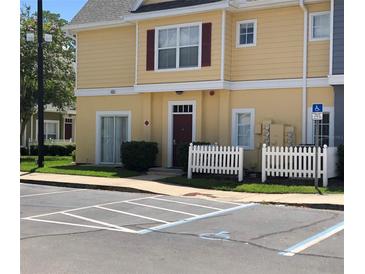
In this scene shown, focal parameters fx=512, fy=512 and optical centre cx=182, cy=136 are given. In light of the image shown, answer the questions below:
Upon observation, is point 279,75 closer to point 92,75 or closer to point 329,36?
point 329,36

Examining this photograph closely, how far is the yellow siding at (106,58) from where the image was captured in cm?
2153

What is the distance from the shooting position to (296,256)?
7.27 meters

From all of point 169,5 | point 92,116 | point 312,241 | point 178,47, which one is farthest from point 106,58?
point 312,241

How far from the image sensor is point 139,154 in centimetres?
1941

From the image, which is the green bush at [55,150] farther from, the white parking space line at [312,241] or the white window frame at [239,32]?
the white parking space line at [312,241]

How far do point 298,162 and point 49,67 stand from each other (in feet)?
66.4

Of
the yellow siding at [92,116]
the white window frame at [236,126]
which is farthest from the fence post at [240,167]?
the yellow siding at [92,116]

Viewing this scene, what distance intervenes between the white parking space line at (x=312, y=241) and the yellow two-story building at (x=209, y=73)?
8.15 m

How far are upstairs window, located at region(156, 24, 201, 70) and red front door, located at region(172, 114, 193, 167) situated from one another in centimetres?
199

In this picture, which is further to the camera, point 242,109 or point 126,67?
point 126,67

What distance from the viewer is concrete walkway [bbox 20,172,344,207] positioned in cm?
1278

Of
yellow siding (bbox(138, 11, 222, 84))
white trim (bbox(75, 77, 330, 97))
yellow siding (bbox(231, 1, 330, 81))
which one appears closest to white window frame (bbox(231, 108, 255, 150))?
white trim (bbox(75, 77, 330, 97))
